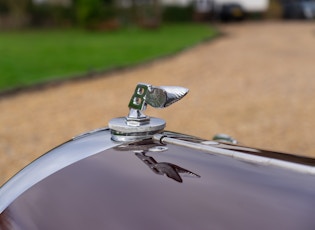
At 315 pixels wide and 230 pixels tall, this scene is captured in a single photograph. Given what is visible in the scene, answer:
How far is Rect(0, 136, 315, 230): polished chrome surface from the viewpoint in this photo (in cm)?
121

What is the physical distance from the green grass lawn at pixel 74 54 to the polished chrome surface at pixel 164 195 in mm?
7438

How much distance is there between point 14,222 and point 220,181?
0.54 meters

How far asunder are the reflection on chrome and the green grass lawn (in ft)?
24.6

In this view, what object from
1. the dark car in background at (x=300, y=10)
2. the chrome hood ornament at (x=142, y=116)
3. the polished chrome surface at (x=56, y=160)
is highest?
the chrome hood ornament at (x=142, y=116)

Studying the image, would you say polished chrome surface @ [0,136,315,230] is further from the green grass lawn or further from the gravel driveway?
the green grass lawn

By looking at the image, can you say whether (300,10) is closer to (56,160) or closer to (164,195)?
(56,160)

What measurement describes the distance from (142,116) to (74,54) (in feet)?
37.5

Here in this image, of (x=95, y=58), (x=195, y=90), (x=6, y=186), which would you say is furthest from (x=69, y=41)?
(x=6, y=186)

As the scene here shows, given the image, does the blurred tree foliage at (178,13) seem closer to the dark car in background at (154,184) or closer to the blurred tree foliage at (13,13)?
the blurred tree foliage at (13,13)

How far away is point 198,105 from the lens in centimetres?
773

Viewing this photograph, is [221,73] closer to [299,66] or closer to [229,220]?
[299,66]

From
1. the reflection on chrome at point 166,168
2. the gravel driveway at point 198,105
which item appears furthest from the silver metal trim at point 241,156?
the gravel driveway at point 198,105

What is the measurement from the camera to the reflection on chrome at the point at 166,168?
1.39m

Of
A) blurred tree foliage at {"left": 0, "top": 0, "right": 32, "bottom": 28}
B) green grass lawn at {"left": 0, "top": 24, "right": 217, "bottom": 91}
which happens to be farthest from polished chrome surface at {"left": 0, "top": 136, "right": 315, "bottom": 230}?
blurred tree foliage at {"left": 0, "top": 0, "right": 32, "bottom": 28}
